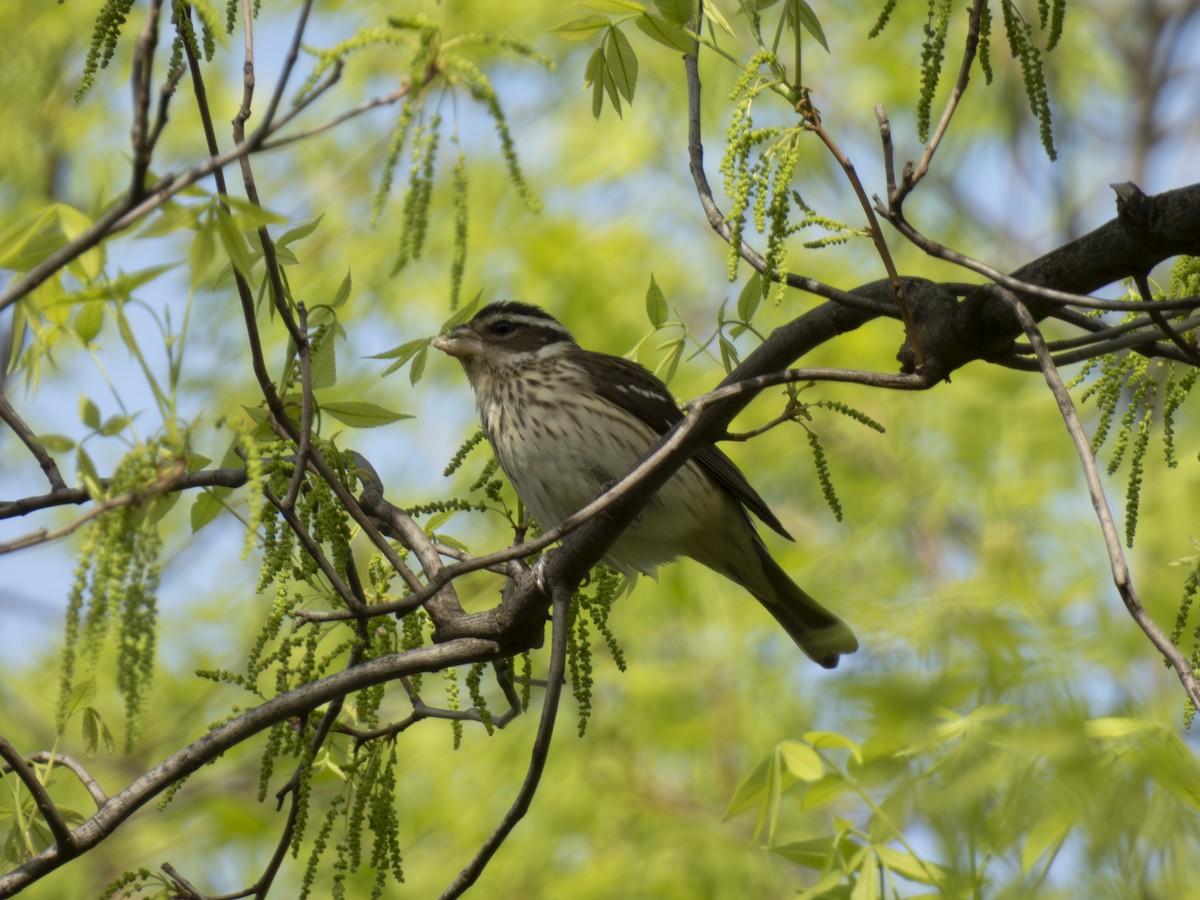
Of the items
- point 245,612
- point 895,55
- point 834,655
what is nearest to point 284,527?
point 834,655

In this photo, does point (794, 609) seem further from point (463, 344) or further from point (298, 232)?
point (298, 232)

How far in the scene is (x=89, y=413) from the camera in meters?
2.09

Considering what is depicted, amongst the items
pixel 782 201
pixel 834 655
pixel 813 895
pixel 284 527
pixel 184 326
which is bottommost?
pixel 813 895

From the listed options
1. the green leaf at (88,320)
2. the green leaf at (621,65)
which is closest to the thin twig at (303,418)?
the green leaf at (88,320)

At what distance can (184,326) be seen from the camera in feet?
6.44

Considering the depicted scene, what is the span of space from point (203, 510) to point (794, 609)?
322cm

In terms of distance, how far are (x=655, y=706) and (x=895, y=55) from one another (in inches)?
187

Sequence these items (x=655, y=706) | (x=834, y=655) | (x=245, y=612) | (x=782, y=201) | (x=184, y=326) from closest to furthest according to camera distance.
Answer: (x=184, y=326), (x=782, y=201), (x=834, y=655), (x=655, y=706), (x=245, y=612)

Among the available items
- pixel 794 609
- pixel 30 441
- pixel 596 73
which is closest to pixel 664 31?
pixel 596 73

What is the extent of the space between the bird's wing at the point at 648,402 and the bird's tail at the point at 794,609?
0.36 m

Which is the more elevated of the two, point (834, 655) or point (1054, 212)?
point (1054, 212)

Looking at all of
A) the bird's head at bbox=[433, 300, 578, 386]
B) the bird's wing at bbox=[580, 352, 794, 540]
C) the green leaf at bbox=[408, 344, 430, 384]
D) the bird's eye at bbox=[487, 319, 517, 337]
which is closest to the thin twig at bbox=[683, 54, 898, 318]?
the green leaf at bbox=[408, 344, 430, 384]

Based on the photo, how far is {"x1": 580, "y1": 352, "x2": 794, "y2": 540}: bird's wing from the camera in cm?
533

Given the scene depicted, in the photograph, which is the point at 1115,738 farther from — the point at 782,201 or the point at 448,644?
the point at 448,644
